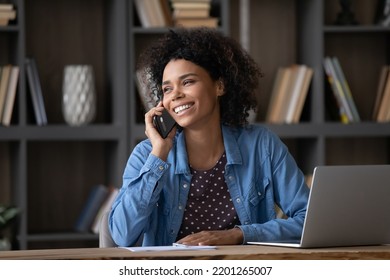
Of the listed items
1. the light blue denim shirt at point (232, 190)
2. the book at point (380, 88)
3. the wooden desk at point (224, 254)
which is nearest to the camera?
the wooden desk at point (224, 254)

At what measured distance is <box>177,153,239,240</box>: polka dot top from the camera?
96.5 inches

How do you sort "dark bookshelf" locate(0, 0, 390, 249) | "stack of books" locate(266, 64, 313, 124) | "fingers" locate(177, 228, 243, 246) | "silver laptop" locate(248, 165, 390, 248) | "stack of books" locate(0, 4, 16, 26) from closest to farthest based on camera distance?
"silver laptop" locate(248, 165, 390, 248), "fingers" locate(177, 228, 243, 246), "stack of books" locate(0, 4, 16, 26), "dark bookshelf" locate(0, 0, 390, 249), "stack of books" locate(266, 64, 313, 124)

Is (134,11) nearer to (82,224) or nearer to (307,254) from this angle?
(82,224)

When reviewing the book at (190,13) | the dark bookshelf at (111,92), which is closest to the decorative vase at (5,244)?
the dark bookshelf at (111,92)

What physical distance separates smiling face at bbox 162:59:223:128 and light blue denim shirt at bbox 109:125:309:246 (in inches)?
2.9

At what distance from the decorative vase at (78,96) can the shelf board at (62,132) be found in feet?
0.17

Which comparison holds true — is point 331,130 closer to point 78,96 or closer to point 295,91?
point 295,91

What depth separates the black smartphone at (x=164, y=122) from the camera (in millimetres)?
2482

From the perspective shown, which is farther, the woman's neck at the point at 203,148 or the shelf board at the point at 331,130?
the shelf board at the point at 331,130

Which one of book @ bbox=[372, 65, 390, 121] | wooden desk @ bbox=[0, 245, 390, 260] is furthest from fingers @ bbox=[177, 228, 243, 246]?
book @ bbox=[372, 65, 390, 121]

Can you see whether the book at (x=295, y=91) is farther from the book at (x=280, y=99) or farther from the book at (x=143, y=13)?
the book at (x=143, y=13)

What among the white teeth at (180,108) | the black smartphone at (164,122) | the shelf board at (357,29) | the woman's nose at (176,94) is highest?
the shelf board at (357,29)

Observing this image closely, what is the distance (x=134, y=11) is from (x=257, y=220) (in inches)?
74.2

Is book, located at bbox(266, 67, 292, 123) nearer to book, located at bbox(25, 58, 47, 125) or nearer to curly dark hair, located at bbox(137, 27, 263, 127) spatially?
book, located at bbox(25, 58, 47, 125)
